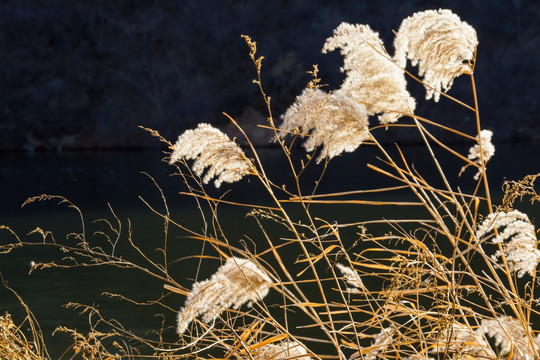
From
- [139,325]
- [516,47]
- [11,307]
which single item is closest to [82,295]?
[11,307]

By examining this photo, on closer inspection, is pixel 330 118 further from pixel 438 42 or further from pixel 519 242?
pixel 519 242

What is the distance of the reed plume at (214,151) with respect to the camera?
4.26 feet

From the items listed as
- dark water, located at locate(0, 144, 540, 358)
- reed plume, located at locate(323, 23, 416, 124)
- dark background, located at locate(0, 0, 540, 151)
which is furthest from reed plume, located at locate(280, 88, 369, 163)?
dark background, located at locate(0, 0, 540, 151)

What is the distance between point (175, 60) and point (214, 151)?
A: 1597cm

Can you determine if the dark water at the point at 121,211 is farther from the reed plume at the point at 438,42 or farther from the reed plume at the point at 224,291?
the reed plume at the point at 438,42

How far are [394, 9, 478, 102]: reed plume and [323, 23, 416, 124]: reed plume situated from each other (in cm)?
4

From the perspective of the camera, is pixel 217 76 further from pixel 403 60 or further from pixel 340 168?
pixel 403 60

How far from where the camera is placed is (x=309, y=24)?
55.1 feet

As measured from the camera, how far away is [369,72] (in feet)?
4.52

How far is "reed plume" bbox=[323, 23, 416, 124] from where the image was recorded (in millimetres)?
1372

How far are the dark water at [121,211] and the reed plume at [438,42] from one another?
318mm

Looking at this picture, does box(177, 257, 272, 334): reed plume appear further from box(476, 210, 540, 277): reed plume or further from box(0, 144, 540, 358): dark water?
box(476, 210, 540, 277): reed plume

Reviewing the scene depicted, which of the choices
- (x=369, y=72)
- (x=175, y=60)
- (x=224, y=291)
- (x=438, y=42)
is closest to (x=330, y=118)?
(x=369, y=72)

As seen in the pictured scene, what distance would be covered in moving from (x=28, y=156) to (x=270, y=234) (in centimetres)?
1027
